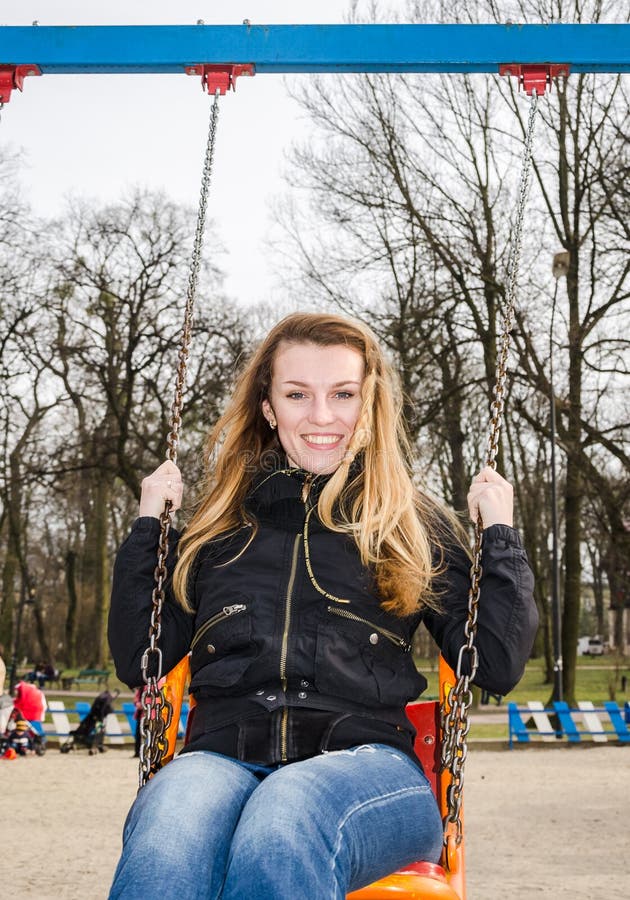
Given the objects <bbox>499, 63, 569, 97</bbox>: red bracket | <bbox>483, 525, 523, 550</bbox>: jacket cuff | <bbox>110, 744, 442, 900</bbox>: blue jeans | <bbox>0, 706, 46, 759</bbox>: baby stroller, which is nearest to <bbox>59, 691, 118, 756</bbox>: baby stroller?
<bbox>0, 706, 46, 759</bbox>: baby stroller

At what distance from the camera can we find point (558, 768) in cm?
1170

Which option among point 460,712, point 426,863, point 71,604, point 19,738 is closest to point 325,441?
point 460,712

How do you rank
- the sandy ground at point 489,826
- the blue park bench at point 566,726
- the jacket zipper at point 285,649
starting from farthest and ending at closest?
1. the blue park bench at point 566,726
2. the sandy ground at point 489,826
3. the jacket zipper at point 285,649

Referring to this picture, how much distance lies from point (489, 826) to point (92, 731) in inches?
298

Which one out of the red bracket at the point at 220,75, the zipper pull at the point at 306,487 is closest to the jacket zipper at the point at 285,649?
the zipper pull at the point at 306,487

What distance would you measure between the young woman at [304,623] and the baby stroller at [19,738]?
11230mm

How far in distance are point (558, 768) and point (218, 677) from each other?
10.3m

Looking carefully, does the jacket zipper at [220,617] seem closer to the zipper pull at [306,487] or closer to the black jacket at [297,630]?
the black jacket at [297,630]

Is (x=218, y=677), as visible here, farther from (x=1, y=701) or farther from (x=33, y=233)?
(x=33, y=233)

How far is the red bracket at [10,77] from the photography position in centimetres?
380

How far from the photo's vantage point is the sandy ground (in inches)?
230

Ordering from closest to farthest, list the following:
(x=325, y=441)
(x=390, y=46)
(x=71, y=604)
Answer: (x=325, y=441) → (x=390, y=46) → (x=71, y=604)

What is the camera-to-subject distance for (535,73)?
3.64 meters

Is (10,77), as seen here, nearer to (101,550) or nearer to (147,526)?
(147,526)
